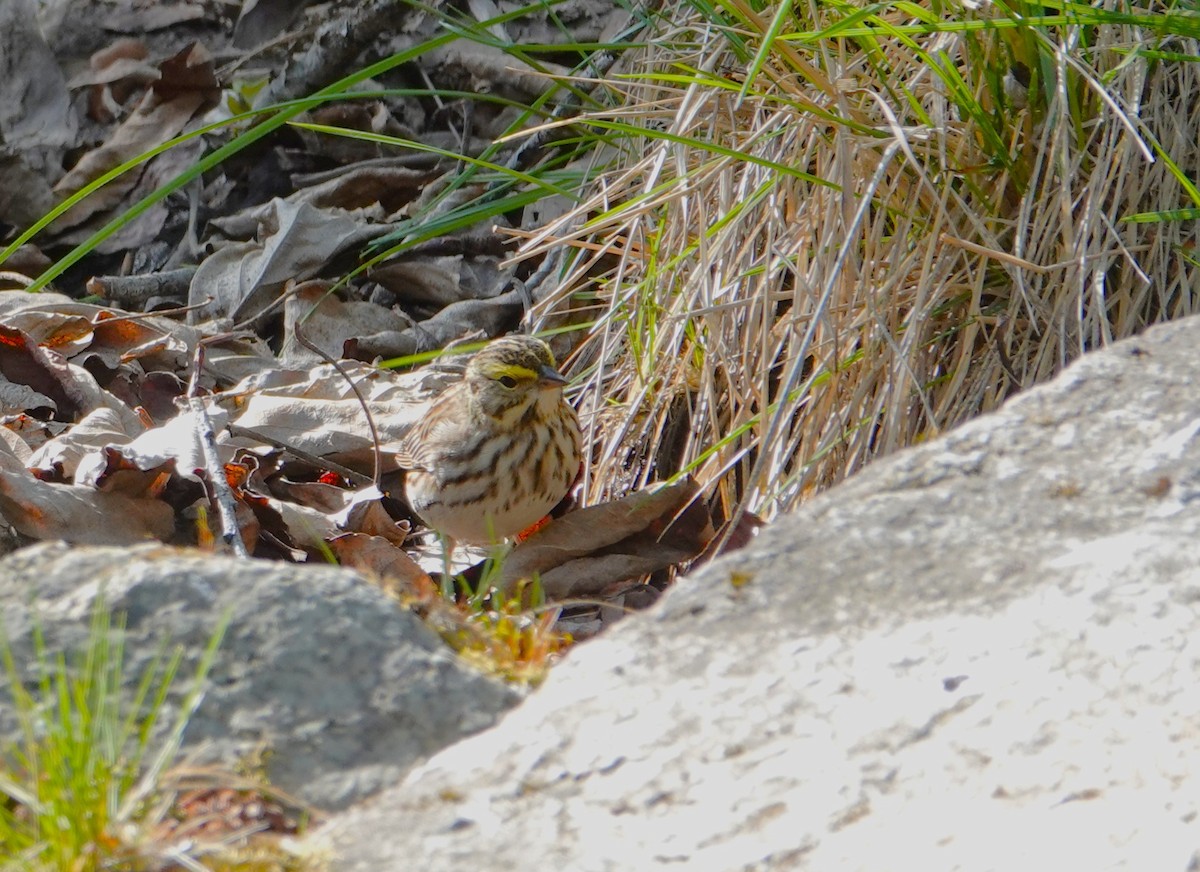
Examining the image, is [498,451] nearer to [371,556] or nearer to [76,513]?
[371,556]

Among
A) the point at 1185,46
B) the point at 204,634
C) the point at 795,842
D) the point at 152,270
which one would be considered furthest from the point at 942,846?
the point at 152,270

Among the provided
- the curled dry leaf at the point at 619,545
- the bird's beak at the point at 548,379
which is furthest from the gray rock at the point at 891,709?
the bird's beak at the point at 548,379

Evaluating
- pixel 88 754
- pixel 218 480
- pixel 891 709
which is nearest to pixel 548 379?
pixel 218 480

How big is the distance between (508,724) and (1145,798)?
71 cm

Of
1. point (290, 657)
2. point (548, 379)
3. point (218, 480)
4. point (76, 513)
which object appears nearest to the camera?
point (290, 657)

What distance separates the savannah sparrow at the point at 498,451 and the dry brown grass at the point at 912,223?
469 millimetres

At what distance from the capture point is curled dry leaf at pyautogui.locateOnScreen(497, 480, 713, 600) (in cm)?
418

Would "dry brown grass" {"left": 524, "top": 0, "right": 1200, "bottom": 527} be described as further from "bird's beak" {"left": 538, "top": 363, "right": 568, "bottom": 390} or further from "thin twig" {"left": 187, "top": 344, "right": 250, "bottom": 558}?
"thin twig" {"left": 187, "top": 344, "right": 250, "bottom": 558}

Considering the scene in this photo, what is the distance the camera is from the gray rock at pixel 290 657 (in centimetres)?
189

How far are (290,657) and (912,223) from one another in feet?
8.44

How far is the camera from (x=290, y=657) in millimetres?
1956

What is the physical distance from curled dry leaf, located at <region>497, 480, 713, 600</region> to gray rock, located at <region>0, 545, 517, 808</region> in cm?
211

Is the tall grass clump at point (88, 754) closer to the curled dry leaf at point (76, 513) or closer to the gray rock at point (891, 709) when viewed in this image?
the gray rock at point (891, 709)

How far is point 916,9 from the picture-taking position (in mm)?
3730
